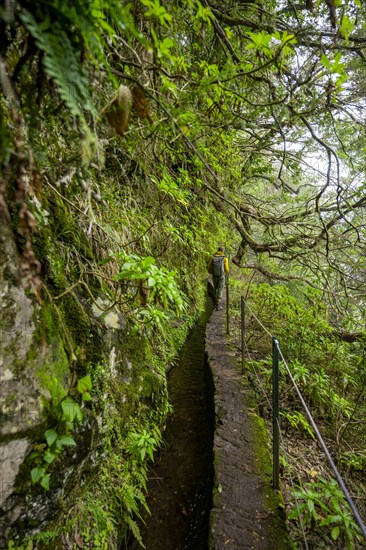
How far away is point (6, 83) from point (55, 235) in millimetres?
1481

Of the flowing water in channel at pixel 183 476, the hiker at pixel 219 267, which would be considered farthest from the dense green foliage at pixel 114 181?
the hiker at pixel 219 267

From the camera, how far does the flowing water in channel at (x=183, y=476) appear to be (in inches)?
103

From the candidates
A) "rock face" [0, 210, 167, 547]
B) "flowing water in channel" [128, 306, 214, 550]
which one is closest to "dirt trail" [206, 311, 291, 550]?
"flowing water in channel" [128, 306, 214, 550]

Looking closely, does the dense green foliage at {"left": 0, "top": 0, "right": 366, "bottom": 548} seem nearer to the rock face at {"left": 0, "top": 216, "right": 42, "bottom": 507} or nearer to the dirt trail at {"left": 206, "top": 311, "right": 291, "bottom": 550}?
the rock face at {"left": 0, "top": 216, "right": 42, "bottom": 507}

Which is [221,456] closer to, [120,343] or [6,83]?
[120,343]

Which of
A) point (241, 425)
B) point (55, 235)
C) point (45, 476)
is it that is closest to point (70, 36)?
point (55, 235)

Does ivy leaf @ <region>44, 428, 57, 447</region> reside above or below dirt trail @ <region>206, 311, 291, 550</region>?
above

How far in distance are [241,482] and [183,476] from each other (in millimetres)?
862

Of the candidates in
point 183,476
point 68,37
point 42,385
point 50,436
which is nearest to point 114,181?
point 68,37

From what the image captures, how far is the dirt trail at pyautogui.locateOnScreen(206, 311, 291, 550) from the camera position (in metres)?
2.19

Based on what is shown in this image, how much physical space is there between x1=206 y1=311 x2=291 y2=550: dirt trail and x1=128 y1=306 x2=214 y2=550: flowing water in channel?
14cm

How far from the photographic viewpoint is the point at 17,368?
1.63 metres

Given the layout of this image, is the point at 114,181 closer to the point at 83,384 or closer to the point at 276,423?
the point at 83,384

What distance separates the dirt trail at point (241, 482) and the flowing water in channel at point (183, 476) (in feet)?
0.44
